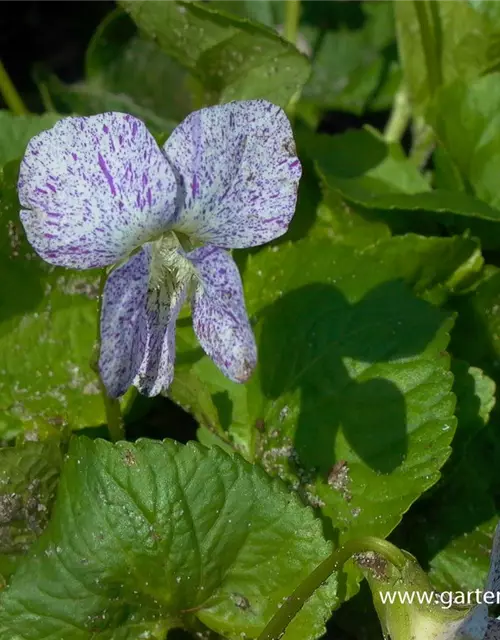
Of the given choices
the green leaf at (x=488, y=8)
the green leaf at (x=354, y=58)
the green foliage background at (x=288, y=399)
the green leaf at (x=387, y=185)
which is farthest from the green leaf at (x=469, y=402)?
the green leaf at (x=354, y=58)

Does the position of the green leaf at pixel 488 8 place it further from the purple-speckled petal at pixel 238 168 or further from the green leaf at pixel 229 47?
the purple-speckled petal at pixel 238 168

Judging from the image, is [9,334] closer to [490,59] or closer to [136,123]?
[136,123]

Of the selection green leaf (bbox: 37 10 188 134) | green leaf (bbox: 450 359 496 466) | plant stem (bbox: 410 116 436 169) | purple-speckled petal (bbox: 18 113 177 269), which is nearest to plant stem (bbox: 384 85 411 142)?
plant stem (bbox: 410 116 436 169)

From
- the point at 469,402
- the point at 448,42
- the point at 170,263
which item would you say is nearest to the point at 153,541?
the point at 170,263

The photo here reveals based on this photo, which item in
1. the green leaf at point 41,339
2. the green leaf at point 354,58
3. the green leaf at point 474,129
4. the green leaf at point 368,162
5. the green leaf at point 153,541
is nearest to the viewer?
the green leaf at point 153,541

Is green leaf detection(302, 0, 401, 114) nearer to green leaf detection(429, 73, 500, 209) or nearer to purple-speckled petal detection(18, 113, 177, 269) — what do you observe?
green leaf detection(429, 73, 500, 209)

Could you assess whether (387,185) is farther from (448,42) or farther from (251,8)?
(251,8)
